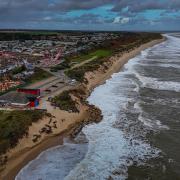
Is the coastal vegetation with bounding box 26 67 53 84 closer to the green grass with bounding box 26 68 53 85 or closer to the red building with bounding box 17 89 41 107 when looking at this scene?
the green grass with bounding box 26 68 53 85

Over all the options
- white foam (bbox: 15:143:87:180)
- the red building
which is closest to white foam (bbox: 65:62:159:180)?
white foam (bbox: 15:143:87:180)

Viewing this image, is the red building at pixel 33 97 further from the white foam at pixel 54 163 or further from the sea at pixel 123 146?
the white foam at pixel 54 163

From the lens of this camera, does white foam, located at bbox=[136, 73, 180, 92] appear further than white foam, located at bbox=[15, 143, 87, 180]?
Yes

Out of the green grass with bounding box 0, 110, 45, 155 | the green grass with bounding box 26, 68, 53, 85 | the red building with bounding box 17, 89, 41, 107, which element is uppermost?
the green grass with bounding box 0, 110, 45, 155

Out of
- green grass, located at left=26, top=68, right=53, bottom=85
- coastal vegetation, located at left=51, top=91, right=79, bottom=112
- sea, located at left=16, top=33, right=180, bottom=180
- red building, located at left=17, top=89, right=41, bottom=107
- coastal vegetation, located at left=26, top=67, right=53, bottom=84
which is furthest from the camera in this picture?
coastal vegetation, located at left=26, top=67, right=53, bottom=84

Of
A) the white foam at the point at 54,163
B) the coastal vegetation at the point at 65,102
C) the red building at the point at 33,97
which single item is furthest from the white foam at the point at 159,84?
the white foam at the point at 54,163

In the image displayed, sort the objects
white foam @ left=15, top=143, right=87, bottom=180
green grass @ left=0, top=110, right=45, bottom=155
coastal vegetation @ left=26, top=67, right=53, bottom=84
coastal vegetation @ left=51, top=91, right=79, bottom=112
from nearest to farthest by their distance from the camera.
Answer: white foam @ left=15, top=143, right=87, bottom=180 < green grass @ left=0, top=110, right=45, bottom=155 < coastal vegetation @ left=51, top=91, right=79, bottom=112 < coastal vegetation @ left=26, top=67, right=53, bottom=84

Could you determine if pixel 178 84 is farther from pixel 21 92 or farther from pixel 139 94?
A: pixel 21 92
